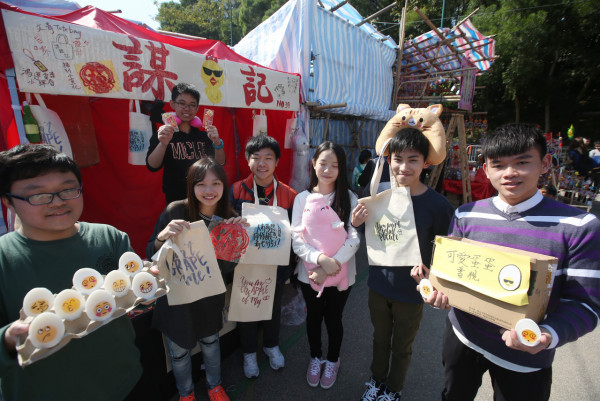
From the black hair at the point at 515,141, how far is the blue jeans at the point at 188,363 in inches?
87.8

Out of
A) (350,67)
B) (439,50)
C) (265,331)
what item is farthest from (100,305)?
(439,50)

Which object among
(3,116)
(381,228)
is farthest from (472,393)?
(3,116)

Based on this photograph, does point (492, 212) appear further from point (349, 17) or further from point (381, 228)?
point (349, 17)

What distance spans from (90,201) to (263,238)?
2.78 meters

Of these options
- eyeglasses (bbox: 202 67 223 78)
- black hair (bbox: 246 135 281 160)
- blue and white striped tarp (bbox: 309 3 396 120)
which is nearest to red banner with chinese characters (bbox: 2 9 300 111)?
eyeglasses (bbox: 202 67 223 78)

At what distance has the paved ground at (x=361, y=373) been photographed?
237 centimetres

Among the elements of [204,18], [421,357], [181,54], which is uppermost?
[204,18]

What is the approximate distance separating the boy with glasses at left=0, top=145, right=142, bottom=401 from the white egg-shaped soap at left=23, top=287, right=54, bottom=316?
0.05 metres

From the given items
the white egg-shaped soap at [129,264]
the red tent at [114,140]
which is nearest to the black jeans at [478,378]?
the white egg-shaped soap at [129,264]

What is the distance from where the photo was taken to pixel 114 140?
362 cm

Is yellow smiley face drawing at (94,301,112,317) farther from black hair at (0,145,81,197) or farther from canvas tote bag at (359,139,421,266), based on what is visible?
canvas tote bag at (359,139,421,266)

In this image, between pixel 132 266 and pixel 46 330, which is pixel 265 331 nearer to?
pixel 132 266

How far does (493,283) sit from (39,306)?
1.96m

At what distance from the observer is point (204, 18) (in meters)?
24.8
